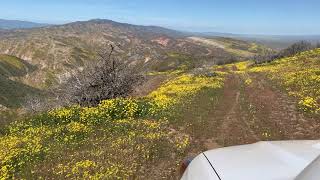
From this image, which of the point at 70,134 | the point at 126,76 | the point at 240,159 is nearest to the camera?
the point at 240,159

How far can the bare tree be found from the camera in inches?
935

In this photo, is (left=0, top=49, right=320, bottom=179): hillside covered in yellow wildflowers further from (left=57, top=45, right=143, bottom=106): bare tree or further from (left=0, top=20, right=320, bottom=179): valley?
(left=57, top=45, right=143, bottom=106): bare tree

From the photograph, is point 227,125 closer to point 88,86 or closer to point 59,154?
point 59,154

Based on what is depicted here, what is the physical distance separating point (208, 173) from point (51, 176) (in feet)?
25.7

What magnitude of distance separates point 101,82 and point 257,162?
2028cm

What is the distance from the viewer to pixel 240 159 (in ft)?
14.7

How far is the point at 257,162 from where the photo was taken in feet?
14.2

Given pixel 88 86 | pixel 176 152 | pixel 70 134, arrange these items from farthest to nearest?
pixel 88 86, pixel 70 134, pixel 176 152

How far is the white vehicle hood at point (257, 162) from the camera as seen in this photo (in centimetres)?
400

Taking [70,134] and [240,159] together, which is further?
[70,134]

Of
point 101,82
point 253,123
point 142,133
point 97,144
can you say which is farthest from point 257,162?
point 101,82

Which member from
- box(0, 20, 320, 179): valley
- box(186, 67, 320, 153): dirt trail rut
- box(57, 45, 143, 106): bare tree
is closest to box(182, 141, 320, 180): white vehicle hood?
box(0, 20, 320, 179): valley

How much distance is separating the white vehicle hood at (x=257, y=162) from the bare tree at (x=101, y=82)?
62.8ft

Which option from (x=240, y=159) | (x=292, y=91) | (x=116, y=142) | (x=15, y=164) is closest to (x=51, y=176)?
(x=15, y=164)
